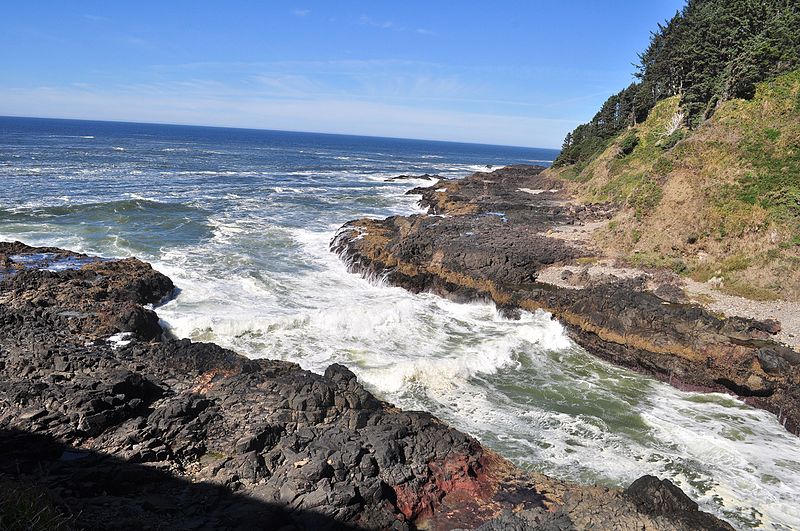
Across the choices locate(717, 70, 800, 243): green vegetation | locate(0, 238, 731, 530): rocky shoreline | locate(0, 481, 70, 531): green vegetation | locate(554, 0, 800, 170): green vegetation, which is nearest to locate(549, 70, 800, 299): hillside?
locate(717, 70, 800, 243): green vegetation

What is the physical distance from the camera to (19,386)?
34.0 feet

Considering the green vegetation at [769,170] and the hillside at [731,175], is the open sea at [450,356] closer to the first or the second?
the hillside at [731,175]

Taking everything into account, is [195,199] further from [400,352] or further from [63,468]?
[63,468]

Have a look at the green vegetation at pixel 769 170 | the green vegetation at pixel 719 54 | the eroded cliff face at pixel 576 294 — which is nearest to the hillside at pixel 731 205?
the green vegetation at pixel 769 170

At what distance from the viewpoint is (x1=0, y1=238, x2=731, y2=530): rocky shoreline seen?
7.88 m

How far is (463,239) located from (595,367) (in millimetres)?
12712

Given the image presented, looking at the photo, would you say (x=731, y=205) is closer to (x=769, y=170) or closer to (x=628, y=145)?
(x=769, y=170)

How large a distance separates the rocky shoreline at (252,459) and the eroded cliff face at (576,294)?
8.67 meters

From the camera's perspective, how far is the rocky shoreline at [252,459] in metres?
7.88

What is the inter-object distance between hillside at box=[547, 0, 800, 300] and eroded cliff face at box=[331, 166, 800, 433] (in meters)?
2.62

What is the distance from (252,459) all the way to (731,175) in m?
25.3

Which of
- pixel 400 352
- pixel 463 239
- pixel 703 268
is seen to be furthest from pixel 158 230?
pixel 703 268

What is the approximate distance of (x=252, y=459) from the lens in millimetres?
8789

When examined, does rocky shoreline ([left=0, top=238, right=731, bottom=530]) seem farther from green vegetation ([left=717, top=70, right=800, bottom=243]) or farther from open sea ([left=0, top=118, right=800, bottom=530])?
green vegetation ([left=717, top=70, right=800, bottom=243])
